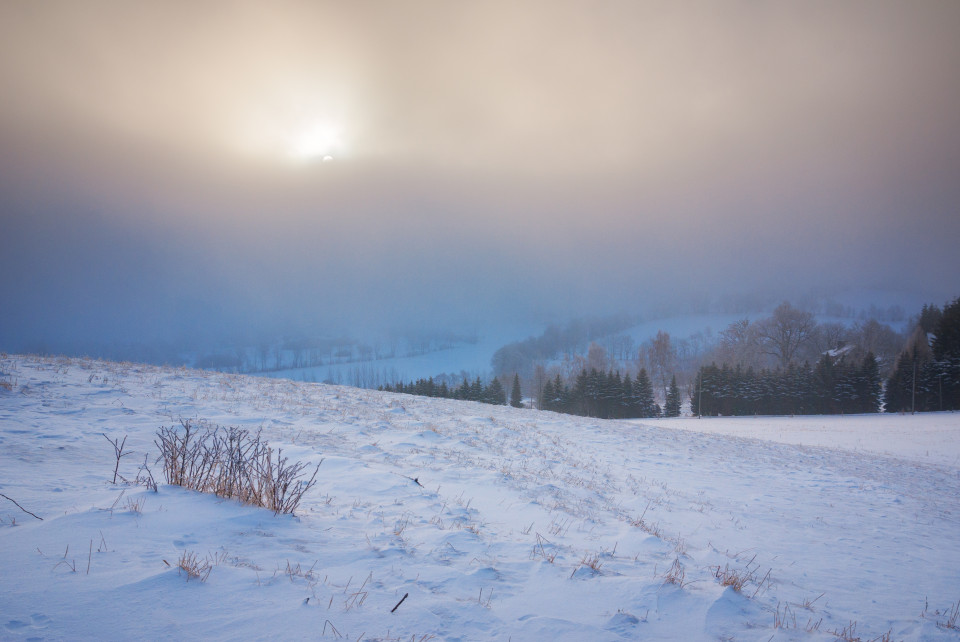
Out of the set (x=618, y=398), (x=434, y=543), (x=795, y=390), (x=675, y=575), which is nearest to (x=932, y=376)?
(x=795, y=390)

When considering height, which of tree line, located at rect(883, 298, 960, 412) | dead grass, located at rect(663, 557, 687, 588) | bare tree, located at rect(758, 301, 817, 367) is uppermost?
bare tree, located at rect(758, 301, 817, 367)

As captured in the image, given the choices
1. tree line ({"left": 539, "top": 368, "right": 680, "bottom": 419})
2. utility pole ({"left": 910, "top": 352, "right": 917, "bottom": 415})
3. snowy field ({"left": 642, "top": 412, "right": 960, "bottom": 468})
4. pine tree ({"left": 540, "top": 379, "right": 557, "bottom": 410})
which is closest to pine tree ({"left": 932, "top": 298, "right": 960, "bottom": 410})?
utility pole ({"left": 910, "top": 352, "right": 917, "bottom": 415})

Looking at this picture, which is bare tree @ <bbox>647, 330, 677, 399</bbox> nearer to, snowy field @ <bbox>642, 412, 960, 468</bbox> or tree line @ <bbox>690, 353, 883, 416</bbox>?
tree line @ <bbox>690, 353, 883, 416</bbox>

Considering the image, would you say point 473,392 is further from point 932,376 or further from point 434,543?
point 434,543

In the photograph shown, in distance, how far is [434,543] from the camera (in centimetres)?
491

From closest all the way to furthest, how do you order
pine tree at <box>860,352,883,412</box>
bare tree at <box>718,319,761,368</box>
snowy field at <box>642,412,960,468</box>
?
1. snowy field at <box>642,412,960,468</box>
2. pine tree at <box>860,352,883,412</box>
3. bare tree at <box>718,319,761,368</box>

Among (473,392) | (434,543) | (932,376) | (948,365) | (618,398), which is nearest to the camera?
(434,543)

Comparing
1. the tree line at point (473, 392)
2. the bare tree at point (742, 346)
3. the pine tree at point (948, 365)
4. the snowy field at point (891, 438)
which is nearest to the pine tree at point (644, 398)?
the tree line at point (473, 392)

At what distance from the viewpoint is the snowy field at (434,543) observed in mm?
3150

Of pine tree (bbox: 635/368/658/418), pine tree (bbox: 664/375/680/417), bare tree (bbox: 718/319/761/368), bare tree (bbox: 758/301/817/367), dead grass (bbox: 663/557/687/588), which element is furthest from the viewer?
bare tree (bbox: 718/319/761/368)

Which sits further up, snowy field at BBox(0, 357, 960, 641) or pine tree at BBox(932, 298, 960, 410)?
pine tree at BBox(932, 298, 960, 410)

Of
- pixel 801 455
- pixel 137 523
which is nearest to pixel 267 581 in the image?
pixel 137 523

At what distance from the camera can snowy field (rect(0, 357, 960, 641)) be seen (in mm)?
3150

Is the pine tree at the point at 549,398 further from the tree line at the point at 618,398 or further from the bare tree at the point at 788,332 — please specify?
the bare tree at the point at 788,332
